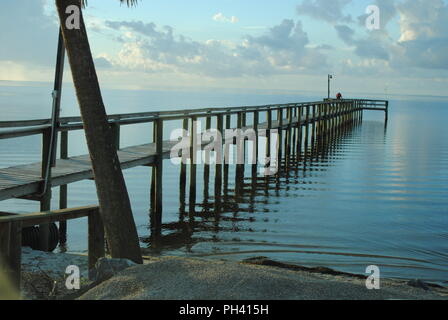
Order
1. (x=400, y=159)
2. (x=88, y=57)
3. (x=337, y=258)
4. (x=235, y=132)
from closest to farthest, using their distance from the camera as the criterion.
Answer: (x=88, y=57)
(x=337, y=258)
(x=235, y=132)
(x=400, y=159)

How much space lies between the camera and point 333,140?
39.7 metres

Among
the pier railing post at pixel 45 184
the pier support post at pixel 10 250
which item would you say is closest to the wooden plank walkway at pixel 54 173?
the pier railing post at pixel 45 184

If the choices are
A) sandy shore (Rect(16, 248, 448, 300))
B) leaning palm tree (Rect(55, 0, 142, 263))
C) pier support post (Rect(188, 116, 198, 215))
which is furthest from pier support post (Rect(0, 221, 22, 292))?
pier support post (Rect(188, 116, 198, 215))

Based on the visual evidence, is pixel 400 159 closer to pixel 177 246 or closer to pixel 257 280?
pixel 177 246

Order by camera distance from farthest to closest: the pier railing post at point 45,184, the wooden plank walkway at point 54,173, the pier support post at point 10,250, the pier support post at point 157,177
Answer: the pier support post at point 157,177 → the pier railing post at point 45,184 → the wooden plank walkway at point 54,173 → the pier support post at point 10,250

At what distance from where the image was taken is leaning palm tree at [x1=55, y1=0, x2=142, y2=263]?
670 centimetres

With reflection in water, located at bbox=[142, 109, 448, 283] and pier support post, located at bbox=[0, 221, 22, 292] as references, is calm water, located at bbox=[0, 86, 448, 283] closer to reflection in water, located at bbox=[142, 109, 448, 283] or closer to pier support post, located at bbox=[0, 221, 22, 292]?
reflection in water, located at bbox=[142, 109, 448, 283]

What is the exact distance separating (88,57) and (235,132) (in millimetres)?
12379

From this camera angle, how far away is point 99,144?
6805 millimetres

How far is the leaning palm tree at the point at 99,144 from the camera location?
6703 mm

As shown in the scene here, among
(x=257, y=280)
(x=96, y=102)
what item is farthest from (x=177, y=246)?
(x=257, y=280)

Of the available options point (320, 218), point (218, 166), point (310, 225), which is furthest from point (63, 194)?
point (218, 166)

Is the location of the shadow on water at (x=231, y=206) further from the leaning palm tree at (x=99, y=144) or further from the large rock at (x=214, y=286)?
the large rock at (x=214, y=286)

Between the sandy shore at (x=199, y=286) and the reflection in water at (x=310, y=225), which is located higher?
the sandy shore at (x=199, y=286)
